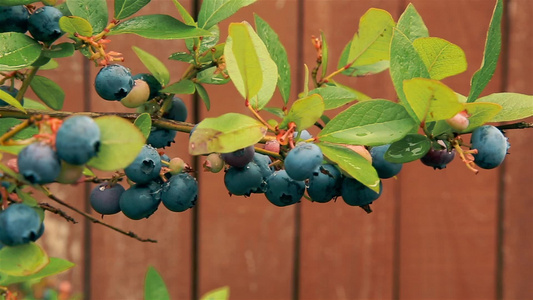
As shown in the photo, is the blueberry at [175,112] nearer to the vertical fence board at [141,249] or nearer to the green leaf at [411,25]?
the green leaf at [411,25]

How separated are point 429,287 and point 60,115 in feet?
4.36

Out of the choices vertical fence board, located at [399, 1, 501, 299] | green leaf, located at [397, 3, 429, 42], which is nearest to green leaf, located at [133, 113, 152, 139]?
green leaf, located at [397, 3, 429, 42]

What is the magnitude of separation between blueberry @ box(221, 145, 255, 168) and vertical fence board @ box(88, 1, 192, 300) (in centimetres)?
107

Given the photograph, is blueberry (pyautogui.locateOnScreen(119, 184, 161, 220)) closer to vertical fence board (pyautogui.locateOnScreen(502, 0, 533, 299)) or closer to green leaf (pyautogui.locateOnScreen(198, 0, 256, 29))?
green leaf (pyautogui.locateOnScreen(198, 0, 256, 29))

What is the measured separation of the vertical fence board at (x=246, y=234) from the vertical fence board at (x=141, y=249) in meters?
0.05

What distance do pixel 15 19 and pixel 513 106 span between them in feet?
1.36

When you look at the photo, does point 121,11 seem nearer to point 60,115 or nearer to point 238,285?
point 60,115

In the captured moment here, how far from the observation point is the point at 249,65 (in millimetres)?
427

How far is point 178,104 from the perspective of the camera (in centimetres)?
61

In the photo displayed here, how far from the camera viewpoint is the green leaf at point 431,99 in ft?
1.34

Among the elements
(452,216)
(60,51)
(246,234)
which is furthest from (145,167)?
(452,216)

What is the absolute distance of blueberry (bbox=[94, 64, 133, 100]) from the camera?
0.53 metres

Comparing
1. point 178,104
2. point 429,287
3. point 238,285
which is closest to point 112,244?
point 238,285

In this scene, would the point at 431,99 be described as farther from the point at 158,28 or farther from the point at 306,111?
the point at 158,28
